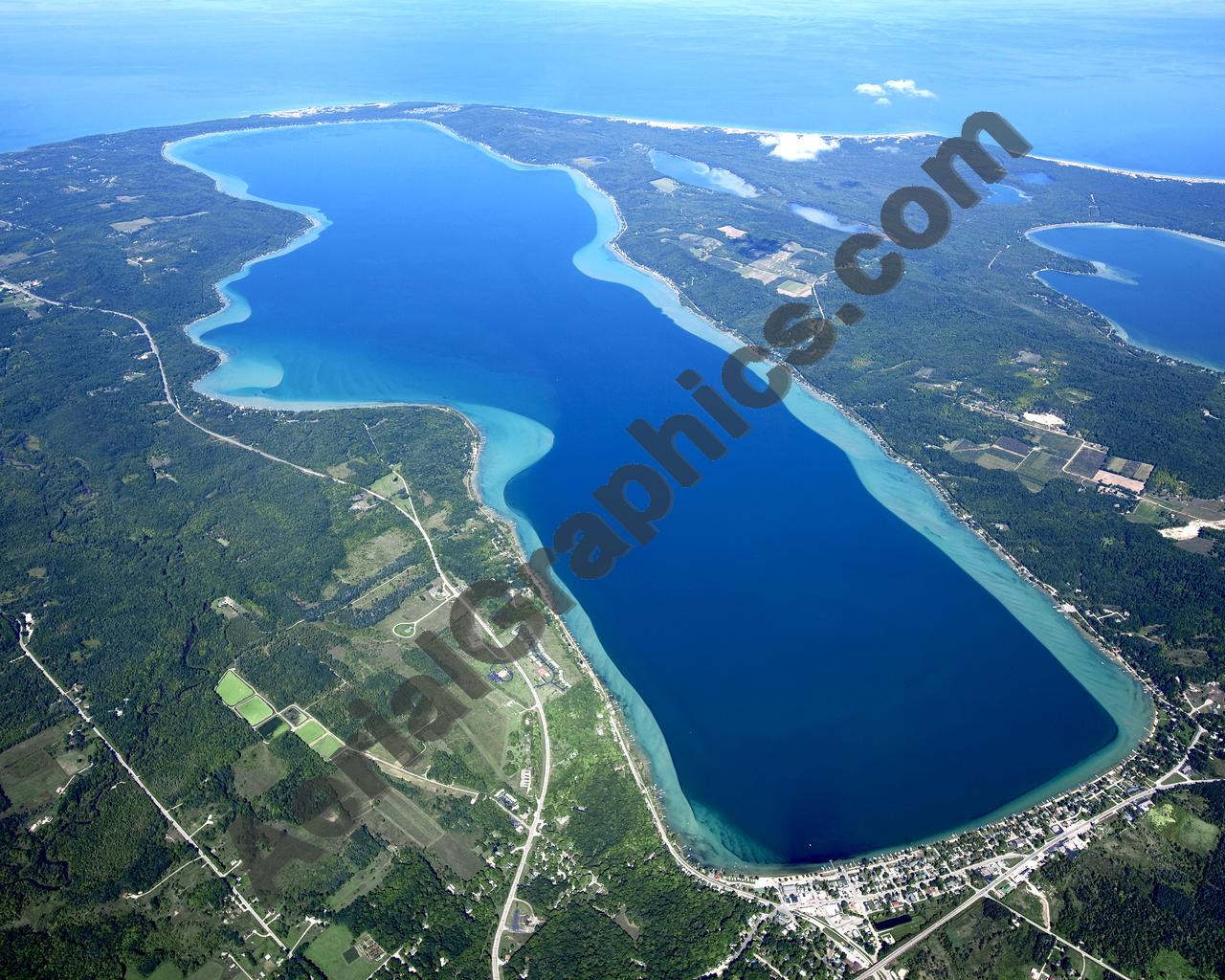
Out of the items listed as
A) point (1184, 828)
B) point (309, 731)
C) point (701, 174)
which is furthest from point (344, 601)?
point (701, 174)

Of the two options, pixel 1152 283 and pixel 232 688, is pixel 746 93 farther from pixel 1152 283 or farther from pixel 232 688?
pixel 232 688

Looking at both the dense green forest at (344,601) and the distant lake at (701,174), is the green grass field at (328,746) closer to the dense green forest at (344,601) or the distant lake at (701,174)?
the dense green forest at (344,601)

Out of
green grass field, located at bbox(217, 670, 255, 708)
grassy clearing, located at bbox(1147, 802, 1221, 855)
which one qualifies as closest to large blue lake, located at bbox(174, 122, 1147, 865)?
grassy clearing, located at bbox(1147, 802, 1221, 855)

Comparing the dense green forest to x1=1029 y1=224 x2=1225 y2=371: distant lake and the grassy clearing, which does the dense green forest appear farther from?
x1=1029 y1=224 x2=1225 y2=371: distant lake

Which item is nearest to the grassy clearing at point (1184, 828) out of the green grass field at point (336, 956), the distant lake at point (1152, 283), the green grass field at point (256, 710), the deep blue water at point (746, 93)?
the green grass field at point (336, 956)

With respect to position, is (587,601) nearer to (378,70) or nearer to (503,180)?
(503,180)
